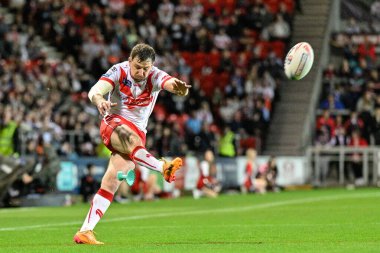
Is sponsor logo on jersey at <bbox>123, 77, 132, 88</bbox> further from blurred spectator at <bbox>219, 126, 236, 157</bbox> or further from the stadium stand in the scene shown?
blurred spectator at <bbox>219, 126, 236, 157</bbox>

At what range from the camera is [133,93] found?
13.5 m

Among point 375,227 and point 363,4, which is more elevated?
point 363,4

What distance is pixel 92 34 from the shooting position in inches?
1469

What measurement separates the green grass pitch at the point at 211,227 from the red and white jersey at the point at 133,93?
5.16 ft

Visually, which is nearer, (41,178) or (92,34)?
(41,178)

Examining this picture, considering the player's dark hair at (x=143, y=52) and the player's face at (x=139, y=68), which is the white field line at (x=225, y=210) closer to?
the player's face at (x=139, y=68)

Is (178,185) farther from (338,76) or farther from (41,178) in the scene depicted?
(338,76)

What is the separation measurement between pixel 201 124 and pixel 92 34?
489cm

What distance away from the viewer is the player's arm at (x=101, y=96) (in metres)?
12.3

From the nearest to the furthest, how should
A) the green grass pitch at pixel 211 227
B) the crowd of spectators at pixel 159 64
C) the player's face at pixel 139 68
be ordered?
the green grass pitch at pixel 211 227
the player's face at pixel 139 68
the crowd of spectators at pixel 159 64

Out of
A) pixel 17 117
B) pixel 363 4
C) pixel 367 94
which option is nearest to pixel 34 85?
pixel 17 117

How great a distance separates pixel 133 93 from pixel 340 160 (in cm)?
2471

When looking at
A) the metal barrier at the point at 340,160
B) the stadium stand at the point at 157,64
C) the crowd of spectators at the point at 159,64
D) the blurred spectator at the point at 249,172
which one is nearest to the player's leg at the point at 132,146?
the stadium stand at the point at 157,64

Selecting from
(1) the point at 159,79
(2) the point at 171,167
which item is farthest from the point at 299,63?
(2) the point at 171,167
